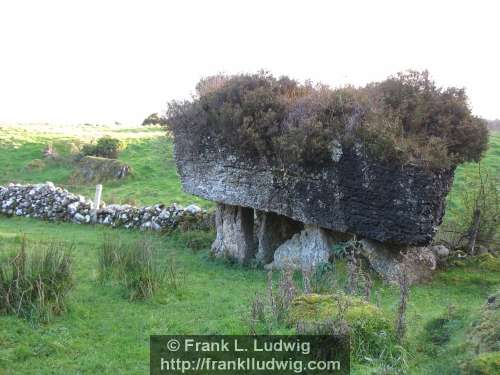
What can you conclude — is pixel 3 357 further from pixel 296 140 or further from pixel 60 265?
pixel 296 140

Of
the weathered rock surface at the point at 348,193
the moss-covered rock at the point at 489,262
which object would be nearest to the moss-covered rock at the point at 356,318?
the weathered rock surface at the point at 348,193

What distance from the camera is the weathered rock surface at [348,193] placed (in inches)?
440

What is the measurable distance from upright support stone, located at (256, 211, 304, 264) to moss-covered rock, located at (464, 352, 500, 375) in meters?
9.78

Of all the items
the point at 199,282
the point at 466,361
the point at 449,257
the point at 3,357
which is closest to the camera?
the point at 466,361

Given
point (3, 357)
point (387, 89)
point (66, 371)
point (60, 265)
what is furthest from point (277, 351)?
point (387, 89)

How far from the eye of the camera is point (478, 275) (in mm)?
12711

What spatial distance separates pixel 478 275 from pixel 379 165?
389 centimetres

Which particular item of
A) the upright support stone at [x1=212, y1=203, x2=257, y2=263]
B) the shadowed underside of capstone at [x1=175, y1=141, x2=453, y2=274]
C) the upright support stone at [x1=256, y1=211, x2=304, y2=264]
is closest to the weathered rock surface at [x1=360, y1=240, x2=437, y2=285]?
the shadowed underside of capstone at [x1=175, y1=141, x2=453, y2=274]

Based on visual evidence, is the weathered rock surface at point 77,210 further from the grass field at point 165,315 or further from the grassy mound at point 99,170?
the grassy mound at point 99,170

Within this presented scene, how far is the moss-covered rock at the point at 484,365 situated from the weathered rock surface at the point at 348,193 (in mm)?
6283

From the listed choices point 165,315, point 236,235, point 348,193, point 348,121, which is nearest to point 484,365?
point 165,315

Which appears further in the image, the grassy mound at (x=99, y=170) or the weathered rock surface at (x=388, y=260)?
the grassy mound at (x=99, y=170)

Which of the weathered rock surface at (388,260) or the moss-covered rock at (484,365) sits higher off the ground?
the moss-covered rock at (484,365)

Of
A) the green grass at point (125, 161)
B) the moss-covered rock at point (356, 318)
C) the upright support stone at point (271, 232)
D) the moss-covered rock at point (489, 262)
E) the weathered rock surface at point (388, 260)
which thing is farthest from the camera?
the green grass at point (125, 161)
